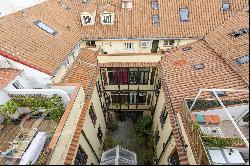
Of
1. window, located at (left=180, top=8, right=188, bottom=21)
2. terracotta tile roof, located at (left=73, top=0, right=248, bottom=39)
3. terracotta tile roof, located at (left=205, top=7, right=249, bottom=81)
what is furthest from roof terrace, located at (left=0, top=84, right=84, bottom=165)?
window, located at (left=180, top=8, right=188, bottom=21)

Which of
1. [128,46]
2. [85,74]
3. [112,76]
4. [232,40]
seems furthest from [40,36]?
[232,40]

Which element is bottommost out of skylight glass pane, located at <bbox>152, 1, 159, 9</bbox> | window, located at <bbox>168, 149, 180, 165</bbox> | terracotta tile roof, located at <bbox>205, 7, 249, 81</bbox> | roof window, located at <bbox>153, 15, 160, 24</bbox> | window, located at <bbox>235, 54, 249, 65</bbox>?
window, located at <bbox>168, 149, 180, 165</bbox>

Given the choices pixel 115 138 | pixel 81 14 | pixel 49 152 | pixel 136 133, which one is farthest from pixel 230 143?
pixel 81 14

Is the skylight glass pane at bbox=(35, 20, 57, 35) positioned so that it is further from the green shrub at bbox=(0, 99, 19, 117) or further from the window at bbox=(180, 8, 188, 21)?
the window at bbox=(180, 8, 188, 21)

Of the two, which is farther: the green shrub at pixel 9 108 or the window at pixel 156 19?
the window at pixel 156 19

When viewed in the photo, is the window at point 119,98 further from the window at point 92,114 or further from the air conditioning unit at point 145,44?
the window at point 92,114

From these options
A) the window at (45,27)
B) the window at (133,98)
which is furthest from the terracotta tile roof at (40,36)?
the window at (133,98)

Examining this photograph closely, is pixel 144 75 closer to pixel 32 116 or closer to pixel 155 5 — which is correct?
pixel 155 5
